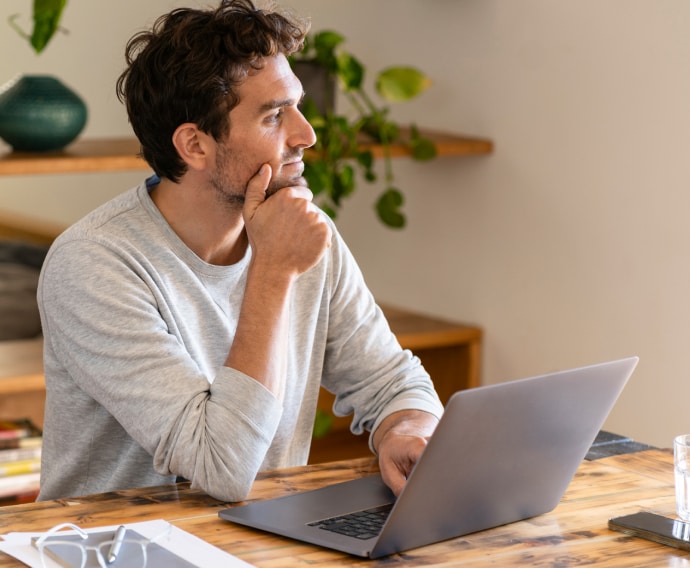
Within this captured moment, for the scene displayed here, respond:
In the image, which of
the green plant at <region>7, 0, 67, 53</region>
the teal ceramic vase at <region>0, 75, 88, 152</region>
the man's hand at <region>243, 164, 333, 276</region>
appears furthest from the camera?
the teal ceramic vase at <region>0, 75, 88, 152</region>

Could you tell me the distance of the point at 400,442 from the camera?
4.98 feet

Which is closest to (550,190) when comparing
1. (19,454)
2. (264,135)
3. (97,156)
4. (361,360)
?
(97,156)

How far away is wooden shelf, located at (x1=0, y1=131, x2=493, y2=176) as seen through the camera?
2.57 meters

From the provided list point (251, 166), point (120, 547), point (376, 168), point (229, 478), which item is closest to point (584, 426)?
point (229, 478)

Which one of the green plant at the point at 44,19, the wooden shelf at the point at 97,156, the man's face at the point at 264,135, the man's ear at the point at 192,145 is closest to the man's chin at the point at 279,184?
the man's face at the point at 264,135

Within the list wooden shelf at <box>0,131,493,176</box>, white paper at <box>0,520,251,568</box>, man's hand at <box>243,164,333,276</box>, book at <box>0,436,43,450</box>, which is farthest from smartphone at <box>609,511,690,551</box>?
book at <box>0,436,43,450</box>

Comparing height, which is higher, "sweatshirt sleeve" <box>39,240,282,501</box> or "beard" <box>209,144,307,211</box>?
"beard" <box>209,144,307,211</box>

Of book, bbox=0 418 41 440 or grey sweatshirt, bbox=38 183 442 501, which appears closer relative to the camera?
grey sweatshirt, bbox=38 183 442 501

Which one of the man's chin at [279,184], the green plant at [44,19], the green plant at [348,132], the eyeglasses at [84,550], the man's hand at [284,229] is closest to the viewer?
the eyeglasses at [84,550]

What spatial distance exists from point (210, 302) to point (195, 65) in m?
0.34

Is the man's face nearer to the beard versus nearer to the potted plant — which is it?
the beard

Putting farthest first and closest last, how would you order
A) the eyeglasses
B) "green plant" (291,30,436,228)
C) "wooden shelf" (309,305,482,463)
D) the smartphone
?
1. "wooden shelf" (309,305,482,463)
2. "green plant" (291,30,436,228)
3. the smartphone
4. the eyeglasses

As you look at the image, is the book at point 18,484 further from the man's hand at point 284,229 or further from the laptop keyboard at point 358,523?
the laptop keyboard at point 358,523

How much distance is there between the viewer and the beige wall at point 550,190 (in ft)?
8.25
